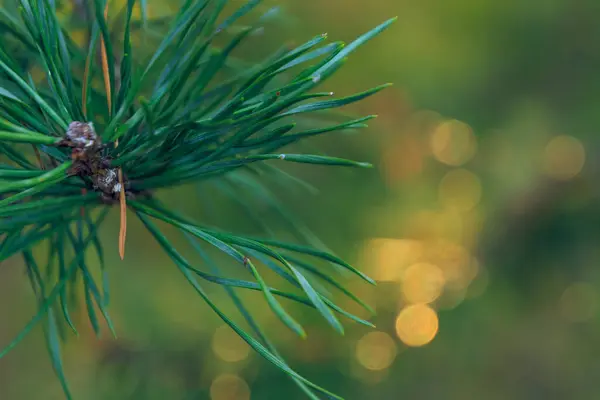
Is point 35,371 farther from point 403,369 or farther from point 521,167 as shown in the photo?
point 521,167

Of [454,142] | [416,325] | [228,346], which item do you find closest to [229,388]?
[228,346]

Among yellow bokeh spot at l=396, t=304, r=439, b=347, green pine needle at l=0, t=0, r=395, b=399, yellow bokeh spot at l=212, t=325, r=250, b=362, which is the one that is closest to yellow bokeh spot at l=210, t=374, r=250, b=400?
yellow bokeh spot at l=212, t=325, r=250, b=362

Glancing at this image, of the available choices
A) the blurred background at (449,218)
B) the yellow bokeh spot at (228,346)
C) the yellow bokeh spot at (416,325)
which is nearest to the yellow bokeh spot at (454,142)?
the blurred background at (449,218)

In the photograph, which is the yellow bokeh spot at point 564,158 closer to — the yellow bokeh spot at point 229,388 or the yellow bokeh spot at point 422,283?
the yellow bokeh spot at point 422,283

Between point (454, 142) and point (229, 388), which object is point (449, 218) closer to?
point (454, 142)

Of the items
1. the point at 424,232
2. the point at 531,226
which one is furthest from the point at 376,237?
the point at 531,226

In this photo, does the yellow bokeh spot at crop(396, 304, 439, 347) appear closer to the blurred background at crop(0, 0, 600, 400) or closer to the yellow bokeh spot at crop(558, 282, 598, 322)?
the blurred background at crop(0, 0, 600, 400)
